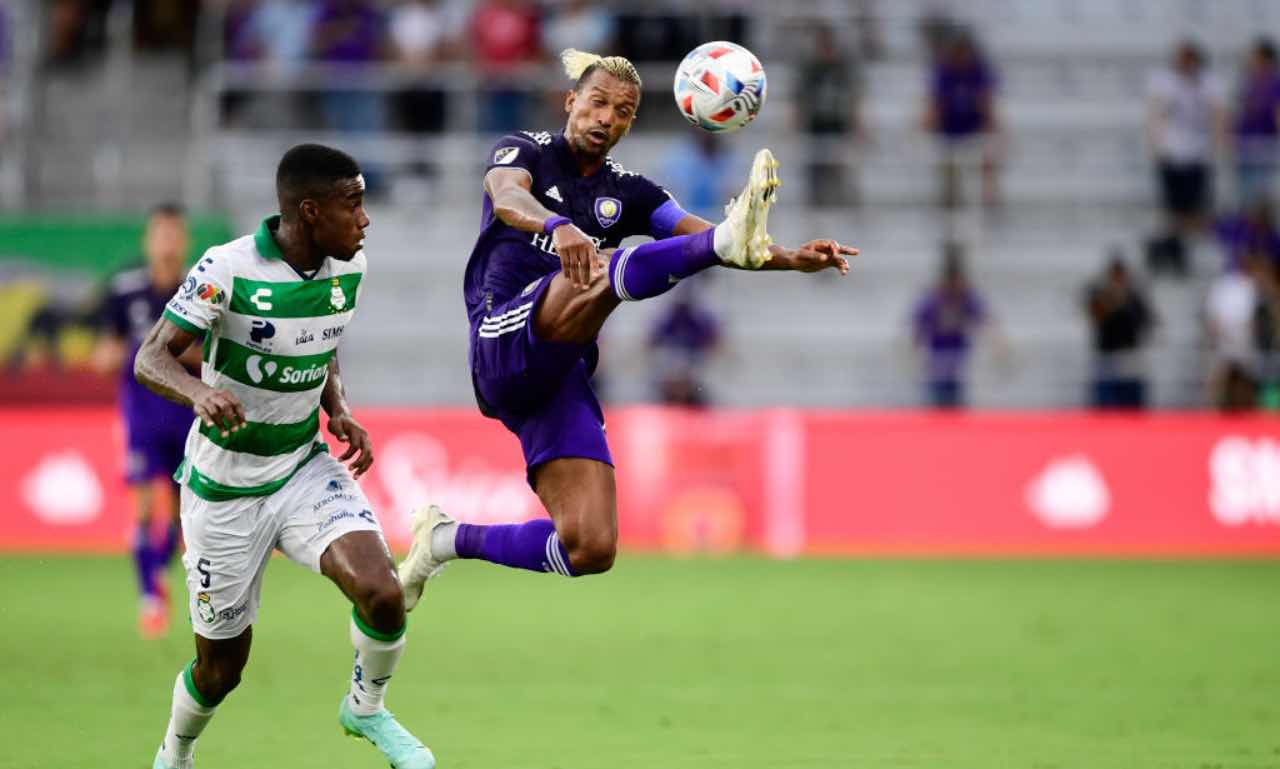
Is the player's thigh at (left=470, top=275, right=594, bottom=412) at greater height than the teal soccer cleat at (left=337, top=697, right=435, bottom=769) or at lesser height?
greater

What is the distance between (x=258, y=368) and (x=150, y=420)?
16.6 feet

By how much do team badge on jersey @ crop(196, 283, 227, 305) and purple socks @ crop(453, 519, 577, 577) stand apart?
6.54ft

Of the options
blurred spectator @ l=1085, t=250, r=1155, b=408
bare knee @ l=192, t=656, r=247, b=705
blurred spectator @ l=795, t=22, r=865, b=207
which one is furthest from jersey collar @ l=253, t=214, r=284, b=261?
blurred spectator @ l=795, t=22, r=865, b=207

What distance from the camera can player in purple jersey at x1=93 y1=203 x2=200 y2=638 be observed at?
1193cm

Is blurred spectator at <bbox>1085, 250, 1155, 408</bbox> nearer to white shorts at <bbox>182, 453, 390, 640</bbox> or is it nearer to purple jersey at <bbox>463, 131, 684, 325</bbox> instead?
purple jersey at <bbox>463, 131, 684, 325</bbox>

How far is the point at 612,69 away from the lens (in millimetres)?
8125

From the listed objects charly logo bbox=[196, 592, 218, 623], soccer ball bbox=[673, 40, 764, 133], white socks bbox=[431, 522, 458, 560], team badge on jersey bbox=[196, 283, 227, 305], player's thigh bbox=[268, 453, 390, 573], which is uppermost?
soccer ball bbox=[673, 40, 764, 133]

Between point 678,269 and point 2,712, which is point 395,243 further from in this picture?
point 678,269

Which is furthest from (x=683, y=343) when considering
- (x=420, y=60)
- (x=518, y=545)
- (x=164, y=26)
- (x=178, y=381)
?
(x=178, y=381)

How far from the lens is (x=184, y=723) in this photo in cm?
717

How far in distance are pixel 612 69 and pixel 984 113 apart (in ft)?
47.1

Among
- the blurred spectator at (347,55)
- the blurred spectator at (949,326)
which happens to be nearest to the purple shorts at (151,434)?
the blurred spectator at (949,326)

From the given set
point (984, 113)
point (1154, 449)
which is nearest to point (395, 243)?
point (984, 113)

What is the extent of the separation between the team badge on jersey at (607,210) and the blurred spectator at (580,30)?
43.6 ft
